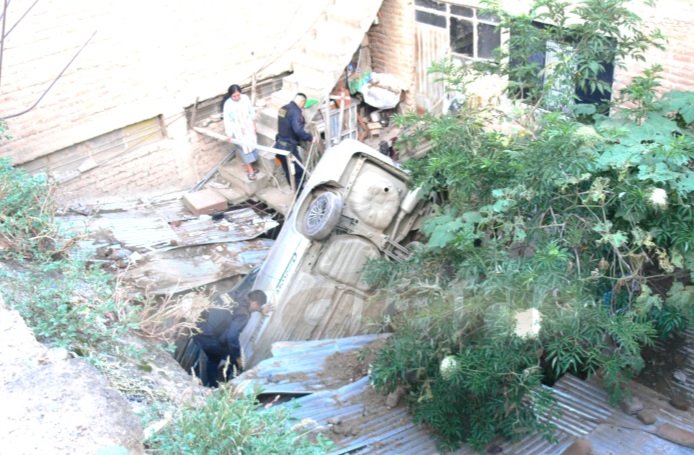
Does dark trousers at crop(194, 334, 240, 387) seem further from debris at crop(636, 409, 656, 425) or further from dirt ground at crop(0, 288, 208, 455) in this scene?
debris at crop(636, 409, 656, 425)

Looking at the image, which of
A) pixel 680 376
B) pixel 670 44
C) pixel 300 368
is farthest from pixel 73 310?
pixel 670 44

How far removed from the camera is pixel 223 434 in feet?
11.8

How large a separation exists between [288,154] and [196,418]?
21.2 feet

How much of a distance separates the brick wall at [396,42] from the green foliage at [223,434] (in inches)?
339

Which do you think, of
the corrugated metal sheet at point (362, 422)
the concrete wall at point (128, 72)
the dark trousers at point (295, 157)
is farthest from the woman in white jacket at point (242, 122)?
the corrugated metal sheet at point (362, 422)

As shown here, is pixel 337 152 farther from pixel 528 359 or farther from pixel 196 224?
pixel 528 359

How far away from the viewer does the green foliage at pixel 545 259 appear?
4.68m

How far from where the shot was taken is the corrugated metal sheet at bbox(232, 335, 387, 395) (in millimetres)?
5762

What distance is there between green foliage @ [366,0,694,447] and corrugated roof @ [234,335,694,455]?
21 cm

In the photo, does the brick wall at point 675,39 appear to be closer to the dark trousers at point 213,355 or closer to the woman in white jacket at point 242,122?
the dark trousers at point 213,355

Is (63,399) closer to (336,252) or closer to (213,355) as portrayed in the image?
(213,355)

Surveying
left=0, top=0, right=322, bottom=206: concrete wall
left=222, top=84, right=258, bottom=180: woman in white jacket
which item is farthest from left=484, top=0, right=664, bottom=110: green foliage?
left=0, top=0, right=322, bottom=206: concrete wall

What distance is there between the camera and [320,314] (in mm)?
7418

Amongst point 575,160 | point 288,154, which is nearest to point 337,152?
point 288,154
